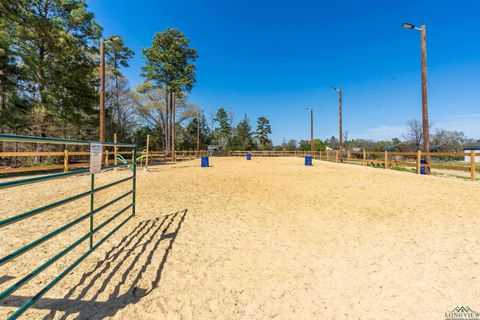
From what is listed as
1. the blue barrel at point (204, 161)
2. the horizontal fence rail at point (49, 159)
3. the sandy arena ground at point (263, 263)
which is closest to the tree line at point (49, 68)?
the horizontal fence rail at point (49, 159)

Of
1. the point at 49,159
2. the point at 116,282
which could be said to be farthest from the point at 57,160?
the point at 116,282

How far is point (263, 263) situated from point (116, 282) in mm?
1841

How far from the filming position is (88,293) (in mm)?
2299

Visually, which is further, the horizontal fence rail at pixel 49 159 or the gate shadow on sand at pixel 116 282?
the horizontal fence rail at pixel 49 159

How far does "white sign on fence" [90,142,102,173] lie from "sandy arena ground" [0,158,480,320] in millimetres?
1308

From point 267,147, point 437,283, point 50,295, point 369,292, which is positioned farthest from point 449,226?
point 267,147

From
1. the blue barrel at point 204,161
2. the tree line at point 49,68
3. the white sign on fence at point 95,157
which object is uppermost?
the tree line at point 49,68

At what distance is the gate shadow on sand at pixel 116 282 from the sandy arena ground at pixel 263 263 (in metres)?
0.01

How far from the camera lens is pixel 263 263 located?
2.88 metres

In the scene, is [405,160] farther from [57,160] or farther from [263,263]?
[57,160]

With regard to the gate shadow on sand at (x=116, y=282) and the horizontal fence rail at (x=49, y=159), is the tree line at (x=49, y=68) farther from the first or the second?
the gate shadow on sand at (x=116, y=282)

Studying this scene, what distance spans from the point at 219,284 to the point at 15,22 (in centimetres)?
2026

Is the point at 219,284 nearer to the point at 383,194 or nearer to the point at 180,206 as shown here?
the point at 180,206

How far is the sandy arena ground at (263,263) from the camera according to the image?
2107 millimetres
